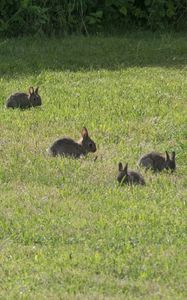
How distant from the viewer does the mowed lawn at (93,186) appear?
26.3 feet

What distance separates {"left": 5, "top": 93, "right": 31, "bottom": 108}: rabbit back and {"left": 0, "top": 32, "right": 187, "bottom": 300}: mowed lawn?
0.16 meters

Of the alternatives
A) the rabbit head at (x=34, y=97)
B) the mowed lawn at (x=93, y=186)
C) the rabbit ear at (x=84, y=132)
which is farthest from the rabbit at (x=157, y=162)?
the rabbit head at (x=34, y=97)

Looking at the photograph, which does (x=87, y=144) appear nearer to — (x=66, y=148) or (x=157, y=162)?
(x=66, y=148)

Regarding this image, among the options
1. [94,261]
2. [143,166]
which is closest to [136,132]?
[143,166]

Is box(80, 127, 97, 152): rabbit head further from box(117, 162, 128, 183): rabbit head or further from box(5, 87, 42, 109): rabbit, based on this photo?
box(5, 87, 42, 109): rabbit

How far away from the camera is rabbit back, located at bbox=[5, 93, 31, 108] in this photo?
13641mm

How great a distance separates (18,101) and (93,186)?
3.67 metres

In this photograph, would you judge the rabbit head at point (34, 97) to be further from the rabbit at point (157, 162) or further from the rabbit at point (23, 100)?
the rabbit at point (157, 162)

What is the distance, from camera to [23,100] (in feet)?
45.0

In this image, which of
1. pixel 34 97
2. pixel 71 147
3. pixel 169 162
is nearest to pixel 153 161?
pixel 169 162

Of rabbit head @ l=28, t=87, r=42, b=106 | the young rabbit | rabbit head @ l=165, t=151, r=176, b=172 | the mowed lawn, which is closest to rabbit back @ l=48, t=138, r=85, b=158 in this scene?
the young rabbit

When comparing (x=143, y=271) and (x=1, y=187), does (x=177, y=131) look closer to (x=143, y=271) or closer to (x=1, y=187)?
(x=1, y=187)

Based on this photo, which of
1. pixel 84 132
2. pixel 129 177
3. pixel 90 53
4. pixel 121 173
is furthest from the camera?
pixel 90 53

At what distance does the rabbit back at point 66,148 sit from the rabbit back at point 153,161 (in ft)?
2.74
